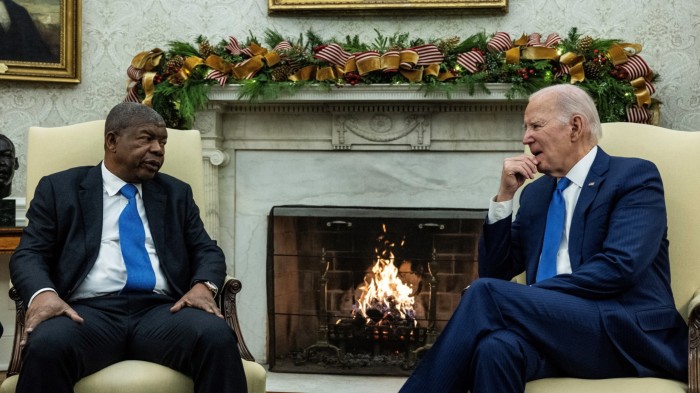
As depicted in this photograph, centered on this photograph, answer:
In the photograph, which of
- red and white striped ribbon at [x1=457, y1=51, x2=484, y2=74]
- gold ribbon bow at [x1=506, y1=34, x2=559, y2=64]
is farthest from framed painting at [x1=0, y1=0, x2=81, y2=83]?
gold ribbon bow at [x1=506, y1=34, x2=559, y2=64]

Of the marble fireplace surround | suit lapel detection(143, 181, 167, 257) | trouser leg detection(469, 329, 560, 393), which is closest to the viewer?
trouser leg detection(469, 329, 560, 393)

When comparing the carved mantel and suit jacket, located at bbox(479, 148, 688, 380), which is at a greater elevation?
the carved mantel

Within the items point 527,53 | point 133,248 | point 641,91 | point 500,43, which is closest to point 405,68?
point 500,43

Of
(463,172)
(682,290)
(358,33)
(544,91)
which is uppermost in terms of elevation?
(358,33)

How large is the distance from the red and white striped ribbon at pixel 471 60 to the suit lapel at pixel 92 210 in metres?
1.88

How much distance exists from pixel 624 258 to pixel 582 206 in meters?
0.26

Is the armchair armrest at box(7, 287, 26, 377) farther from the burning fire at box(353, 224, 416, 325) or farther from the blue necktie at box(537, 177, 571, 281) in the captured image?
the burning fire at box(353, 224, 416, 325)

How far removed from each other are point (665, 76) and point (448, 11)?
1118 millimetres

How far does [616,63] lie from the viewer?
13.9ft

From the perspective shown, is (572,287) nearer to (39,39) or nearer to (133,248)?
(133,248)

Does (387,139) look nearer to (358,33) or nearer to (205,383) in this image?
(358,33)

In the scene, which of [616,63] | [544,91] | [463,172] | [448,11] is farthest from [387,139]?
[544,91]

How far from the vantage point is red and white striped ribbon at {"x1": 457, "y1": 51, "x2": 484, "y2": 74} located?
430cm

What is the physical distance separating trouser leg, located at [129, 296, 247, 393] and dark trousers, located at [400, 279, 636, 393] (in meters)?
0.52
